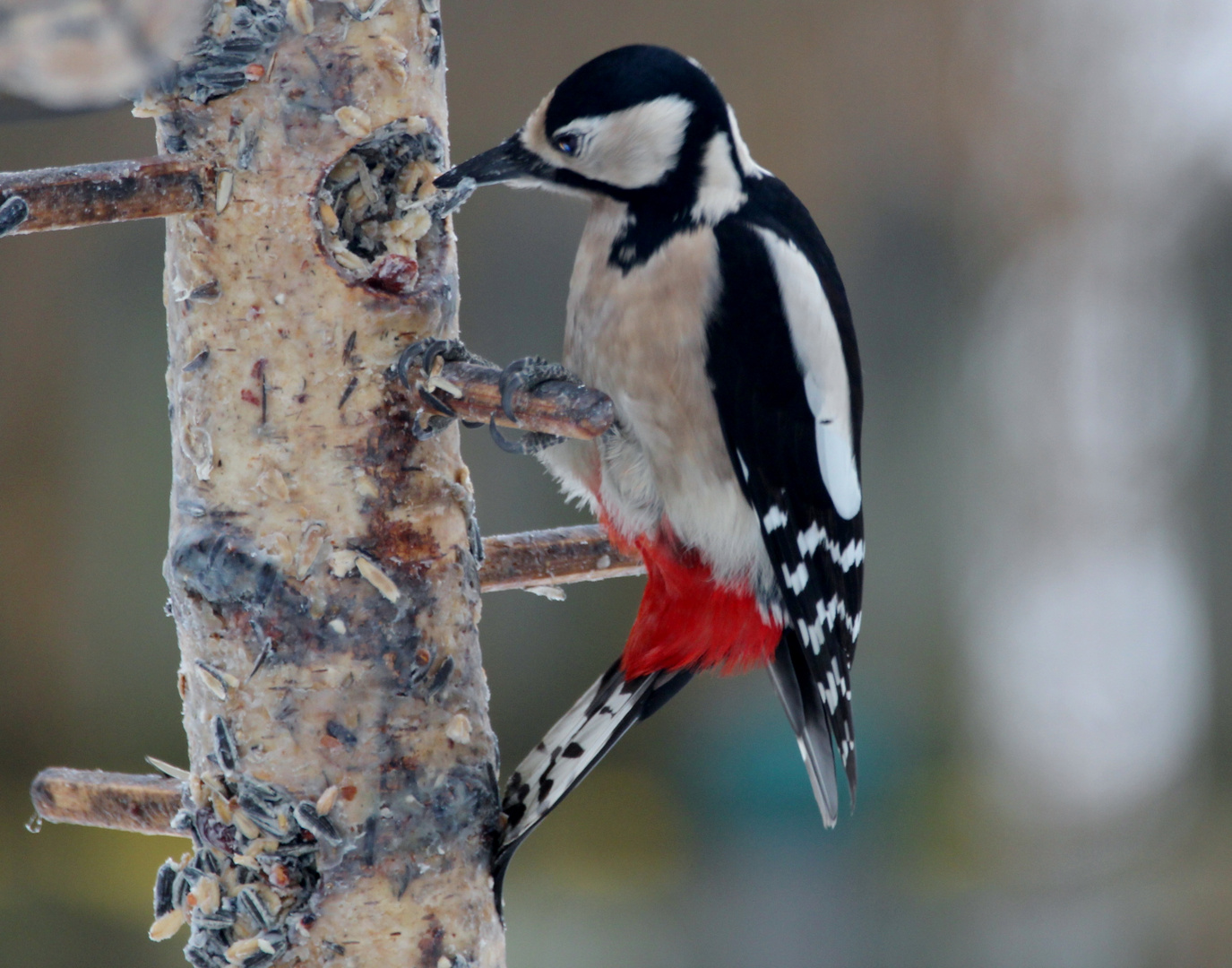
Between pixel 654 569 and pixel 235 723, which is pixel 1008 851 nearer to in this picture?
pixel 654 569

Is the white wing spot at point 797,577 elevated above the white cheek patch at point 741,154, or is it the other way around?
the white cheek patch at point 741,154

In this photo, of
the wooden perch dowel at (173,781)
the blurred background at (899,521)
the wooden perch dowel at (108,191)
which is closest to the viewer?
the wooden perch dowel at (108,191)

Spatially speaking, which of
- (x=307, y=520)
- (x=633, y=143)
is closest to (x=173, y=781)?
(x=307, y=520)

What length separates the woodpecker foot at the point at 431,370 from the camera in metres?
1.07

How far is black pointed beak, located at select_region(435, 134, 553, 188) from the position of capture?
117cm

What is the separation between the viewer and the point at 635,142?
4.45 feet

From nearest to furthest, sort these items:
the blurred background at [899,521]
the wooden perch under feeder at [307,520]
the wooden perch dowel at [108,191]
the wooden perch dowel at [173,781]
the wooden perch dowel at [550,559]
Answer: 1. the wooden perch dowel at [108,191]
2. the wooden perch under feeder at [307,520]
3. the wooden perch dowel at [173,781]
4. the wooden perch dowel at [550,559]
5. the blurred background at [899,521]

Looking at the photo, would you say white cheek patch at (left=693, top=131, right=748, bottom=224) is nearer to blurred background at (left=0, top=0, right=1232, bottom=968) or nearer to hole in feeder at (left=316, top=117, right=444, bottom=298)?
hole in feeder at (left=316, top=117, right=444, bottom=298)

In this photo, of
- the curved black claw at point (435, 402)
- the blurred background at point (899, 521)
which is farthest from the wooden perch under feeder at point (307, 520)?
A: the blurred background at point (899, 521)

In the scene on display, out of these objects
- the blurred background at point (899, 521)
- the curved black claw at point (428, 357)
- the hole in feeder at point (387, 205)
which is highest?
the hole in feeder at point (387, 205)

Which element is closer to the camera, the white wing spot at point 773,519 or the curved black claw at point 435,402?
the curved black claw at point 435,402

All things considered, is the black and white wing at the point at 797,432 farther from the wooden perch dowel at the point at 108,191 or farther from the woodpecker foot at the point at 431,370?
the wooden perch dowel at the point at 108,191

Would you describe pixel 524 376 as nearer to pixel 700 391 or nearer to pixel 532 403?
pixel 532 403

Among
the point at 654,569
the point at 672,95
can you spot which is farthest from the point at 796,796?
the point at 672,95
